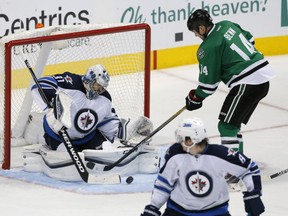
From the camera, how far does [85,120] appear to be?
283 inches

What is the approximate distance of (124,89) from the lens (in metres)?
7.88

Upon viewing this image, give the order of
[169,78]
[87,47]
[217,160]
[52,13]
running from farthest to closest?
[169,78] → [52,13] → [87,47] → [217,160]

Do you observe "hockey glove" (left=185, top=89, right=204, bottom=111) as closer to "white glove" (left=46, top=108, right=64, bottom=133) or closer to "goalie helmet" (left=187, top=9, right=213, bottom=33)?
"goalie helmet" (left=187, top=9, right=213, bottom=33)

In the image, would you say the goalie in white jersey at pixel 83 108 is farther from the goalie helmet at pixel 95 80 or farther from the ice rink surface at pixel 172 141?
the ice rink surface at pixel 172 141

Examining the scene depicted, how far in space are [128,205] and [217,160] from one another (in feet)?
4.34

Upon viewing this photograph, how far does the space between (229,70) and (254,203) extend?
1800mm

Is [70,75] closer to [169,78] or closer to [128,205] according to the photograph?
[128,205]

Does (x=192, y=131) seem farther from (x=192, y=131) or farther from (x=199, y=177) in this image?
(x=199, y=177)

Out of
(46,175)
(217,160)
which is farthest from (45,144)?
(217,160)

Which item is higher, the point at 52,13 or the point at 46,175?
the point at 52,13

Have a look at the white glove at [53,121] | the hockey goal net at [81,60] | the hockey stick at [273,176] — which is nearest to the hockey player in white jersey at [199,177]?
the hockey stick at [273,176]

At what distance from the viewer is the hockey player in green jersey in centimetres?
690

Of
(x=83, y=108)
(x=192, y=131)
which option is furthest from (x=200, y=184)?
(x=83, y=108)

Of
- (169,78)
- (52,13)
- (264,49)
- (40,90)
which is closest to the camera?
(40,90)
